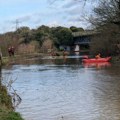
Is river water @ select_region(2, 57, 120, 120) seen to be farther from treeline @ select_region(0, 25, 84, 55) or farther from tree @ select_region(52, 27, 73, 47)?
tree @ select_region(52, 27, 73, 47)

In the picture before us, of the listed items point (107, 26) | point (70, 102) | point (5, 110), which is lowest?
point (70, 102)

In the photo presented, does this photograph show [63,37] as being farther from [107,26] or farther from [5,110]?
[5,110]

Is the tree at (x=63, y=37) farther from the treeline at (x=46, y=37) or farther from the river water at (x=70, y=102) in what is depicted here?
the river water at (x=70, y=102)

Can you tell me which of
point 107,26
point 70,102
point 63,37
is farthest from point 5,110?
point 63,37

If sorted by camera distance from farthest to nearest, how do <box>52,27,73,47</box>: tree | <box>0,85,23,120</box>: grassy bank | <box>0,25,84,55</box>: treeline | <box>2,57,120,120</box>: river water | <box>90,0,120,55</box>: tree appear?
<box>52,27,73,47</box>: tree → <box>0,25,84,55</box>: treeline → <box>90,0,120,55</box>: tree → <box>2,57,120,120</box>: river water → <box>0,85,23,120</box>: grassy bank

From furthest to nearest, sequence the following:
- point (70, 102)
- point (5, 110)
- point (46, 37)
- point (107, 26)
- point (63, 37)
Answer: point (63, 37) → point (46, 37) → point (107, 26) → point (70, 102) → point (5, 110)

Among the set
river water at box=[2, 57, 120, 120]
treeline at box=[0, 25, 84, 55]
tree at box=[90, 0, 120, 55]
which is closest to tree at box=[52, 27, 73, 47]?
treeline at box=[0, 25, 84, 55]

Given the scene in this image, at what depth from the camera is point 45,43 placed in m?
119

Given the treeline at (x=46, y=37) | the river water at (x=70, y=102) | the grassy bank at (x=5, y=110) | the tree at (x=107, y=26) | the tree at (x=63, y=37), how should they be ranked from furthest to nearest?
the tree at (x=63, y=37), the treeline at (x=46, y=37), the tree at (x=107, y=26), the river water at (x=70, y=102), the grassy bank at (x=5, y=110)

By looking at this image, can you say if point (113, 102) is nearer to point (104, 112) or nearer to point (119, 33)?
point (104, 112)

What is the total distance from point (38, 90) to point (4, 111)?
11.4m

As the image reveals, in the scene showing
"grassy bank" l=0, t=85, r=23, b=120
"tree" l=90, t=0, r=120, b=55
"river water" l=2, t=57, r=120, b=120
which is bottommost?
"river water" l=2, t=57, r=120, b=120

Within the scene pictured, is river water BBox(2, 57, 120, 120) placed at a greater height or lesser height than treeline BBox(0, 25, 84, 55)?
lesser

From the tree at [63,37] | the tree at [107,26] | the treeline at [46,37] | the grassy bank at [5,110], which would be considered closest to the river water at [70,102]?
the grassy bank at [5,110]
